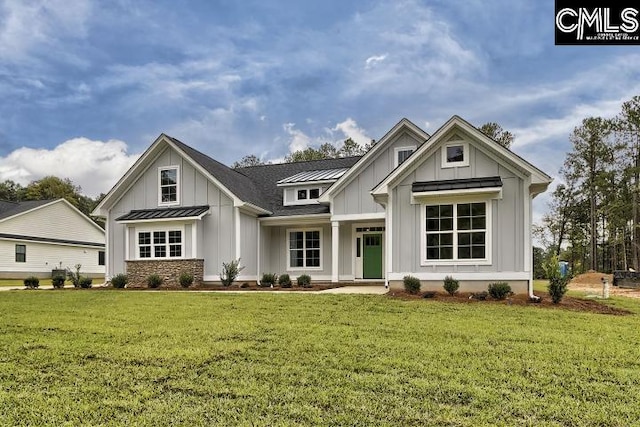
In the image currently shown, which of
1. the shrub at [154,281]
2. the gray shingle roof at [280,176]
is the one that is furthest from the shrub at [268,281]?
the shrub at [154,281]

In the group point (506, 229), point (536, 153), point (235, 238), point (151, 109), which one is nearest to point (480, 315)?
point (506, 229)

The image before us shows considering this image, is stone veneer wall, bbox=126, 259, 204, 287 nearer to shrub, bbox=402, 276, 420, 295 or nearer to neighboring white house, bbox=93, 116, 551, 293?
neighboring white house, bbox=93, 116, 551, 293

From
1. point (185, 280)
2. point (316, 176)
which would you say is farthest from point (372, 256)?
point (185, 280)

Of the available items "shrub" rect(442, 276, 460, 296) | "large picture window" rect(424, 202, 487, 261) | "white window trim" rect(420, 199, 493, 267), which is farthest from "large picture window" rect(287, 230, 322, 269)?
"shrub" rect(442, 276, 460, 296)

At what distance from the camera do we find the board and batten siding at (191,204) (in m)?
17.9

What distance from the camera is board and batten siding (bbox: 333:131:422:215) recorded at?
1730 centimetres

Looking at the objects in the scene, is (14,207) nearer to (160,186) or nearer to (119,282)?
(160,186)

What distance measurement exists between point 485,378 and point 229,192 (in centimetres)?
1410

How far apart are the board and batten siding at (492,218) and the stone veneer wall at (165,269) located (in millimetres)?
7958

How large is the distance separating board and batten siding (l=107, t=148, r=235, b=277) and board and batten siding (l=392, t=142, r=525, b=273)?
23.0ft

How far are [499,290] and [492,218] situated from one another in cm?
213

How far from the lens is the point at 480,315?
926 cm

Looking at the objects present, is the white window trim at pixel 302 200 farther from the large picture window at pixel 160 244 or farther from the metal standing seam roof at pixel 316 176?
the large picture window at pixel 160 244

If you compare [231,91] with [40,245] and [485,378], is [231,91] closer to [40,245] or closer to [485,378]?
[485,378]
